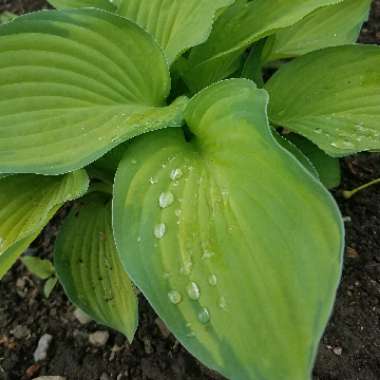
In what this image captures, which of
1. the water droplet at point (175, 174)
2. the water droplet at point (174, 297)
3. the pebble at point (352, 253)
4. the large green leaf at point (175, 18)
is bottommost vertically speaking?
the pebble at point (352, 253)

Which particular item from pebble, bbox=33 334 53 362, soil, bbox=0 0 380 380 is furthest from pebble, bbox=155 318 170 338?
pebble, bbox=33 334 53 362

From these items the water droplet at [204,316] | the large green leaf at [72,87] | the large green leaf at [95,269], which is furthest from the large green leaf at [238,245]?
the large green leaf at [95,269]

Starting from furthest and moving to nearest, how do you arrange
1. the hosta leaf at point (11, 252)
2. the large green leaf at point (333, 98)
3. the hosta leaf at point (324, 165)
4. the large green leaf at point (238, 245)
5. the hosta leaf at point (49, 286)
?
the hosta leaf at point (49, 286), the hosta leaf at point (324, 165), the large green leaf at point (333, 98), the hosta leaf at point (11, 252), the large green leaf at point (238, 245)

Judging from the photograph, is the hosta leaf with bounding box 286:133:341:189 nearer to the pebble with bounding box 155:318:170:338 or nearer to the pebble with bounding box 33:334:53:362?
the pebble with bounding box 155:318:170:338

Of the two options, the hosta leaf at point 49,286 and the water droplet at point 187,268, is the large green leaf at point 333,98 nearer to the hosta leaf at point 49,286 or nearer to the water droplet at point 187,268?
the water droplet at point 187,268

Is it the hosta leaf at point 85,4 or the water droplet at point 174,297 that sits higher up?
the hosta leaf at point 85,4

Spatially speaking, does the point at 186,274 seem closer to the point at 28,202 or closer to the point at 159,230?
the point at 159,230

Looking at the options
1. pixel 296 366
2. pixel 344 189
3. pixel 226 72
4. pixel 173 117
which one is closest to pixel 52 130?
pixel 173 117

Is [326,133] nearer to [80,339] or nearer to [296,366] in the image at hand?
[296,366]
